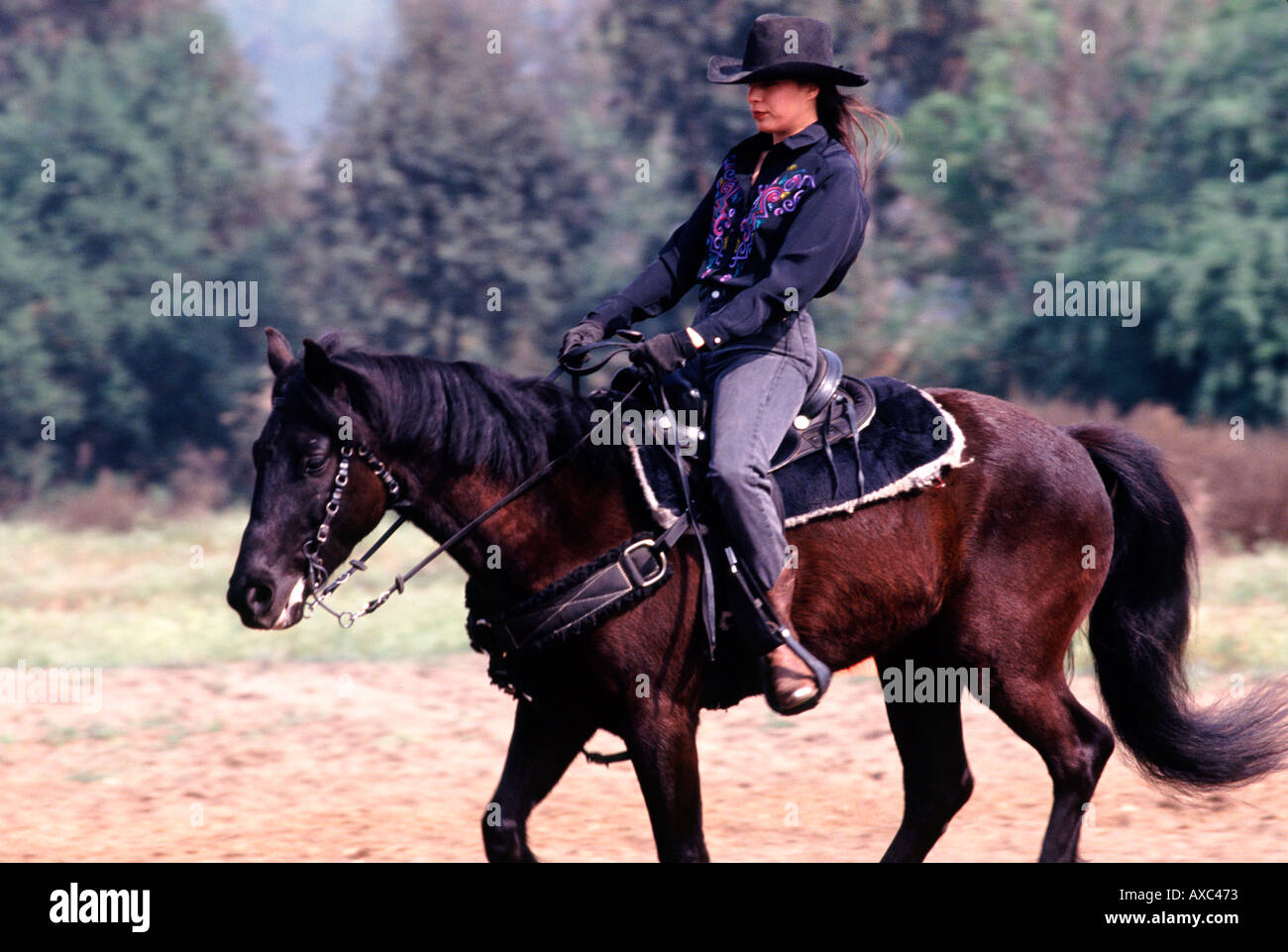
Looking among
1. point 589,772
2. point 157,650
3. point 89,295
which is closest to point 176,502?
point 89,295

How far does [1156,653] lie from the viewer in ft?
19.0

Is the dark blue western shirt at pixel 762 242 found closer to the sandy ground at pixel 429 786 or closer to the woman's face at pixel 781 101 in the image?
the woman's face at pixel 781 101

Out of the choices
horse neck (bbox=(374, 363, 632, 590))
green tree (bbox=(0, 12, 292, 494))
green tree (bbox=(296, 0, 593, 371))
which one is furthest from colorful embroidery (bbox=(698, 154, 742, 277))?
green tree (bbox=(0, 12, 292, 494))

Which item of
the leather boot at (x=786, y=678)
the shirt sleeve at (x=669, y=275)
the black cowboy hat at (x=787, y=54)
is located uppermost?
the black cowboy hat at (x=787, y=54)

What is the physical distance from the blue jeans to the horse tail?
4.76 feet

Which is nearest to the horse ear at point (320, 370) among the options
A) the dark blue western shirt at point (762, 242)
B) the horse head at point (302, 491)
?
the horse head at point (302, 491)

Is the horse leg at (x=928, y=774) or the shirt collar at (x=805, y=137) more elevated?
the shirt collar at (x=805, y=137)

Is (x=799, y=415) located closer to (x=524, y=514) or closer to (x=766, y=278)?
(x=766, y=278)

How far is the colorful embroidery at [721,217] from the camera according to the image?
17.1 ft

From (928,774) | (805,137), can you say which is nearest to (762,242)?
(805,137)

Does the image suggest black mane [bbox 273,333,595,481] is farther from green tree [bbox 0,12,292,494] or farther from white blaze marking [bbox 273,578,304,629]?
green tree [bbox 0,12,292,494]

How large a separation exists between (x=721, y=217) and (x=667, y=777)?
5.95 ft

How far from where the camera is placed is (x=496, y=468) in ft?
15.9

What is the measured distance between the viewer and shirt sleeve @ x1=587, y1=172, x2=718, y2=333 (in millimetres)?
5281
